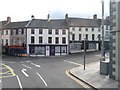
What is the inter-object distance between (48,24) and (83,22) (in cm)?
1040

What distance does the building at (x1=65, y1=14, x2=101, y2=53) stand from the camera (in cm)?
6725

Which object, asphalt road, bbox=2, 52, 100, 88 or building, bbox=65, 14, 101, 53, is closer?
asphalt road, bbox=2, 52, 100, 88

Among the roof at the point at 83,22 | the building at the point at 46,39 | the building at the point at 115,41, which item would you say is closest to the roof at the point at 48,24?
the building at the point at 46,39

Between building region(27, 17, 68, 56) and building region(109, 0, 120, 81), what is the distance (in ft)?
128

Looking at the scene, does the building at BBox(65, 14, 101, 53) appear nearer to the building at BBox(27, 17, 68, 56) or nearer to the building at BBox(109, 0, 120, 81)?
the building at BBox(27, 17, 68, 56)

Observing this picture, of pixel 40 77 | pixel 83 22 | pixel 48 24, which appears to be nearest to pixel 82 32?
pixel 83 22

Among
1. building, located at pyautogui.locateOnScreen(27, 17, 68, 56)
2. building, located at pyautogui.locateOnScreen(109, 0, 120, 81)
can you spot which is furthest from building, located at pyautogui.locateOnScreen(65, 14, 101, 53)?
building, located at pyautogui.locateOnScreen(109, 0, 120, 81)

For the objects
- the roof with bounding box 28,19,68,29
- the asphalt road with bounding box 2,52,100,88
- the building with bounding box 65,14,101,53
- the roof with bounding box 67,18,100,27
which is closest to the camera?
the asphalt road with bounding box 2,52,100,88

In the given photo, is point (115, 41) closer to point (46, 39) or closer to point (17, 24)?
point (46, 39)

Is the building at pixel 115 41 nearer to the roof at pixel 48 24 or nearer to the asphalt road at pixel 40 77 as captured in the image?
the asphalt road at pixel 40 77

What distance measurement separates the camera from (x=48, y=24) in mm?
66562

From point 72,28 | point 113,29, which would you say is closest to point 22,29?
point 72,28

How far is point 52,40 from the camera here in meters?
65.3

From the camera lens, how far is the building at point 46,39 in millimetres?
63812
